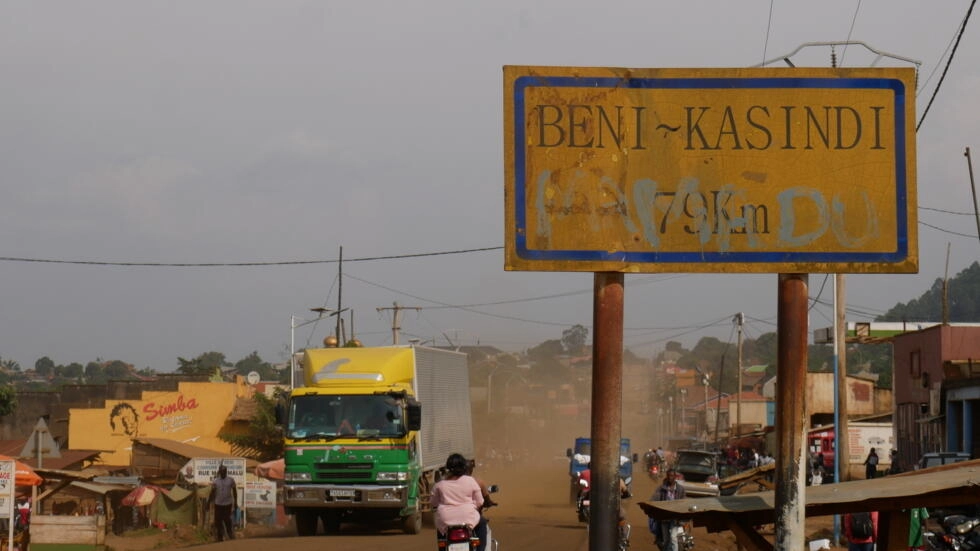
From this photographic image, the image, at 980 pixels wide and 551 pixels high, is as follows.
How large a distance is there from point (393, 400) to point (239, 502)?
35.3 feet

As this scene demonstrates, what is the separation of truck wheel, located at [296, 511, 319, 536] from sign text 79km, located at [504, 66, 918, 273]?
16.9 m

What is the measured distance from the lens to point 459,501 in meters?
12.4

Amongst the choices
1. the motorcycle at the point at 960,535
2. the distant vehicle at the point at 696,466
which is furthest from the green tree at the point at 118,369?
the motorcycle at the point at 960,535

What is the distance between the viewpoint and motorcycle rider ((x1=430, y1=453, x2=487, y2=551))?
1238cm

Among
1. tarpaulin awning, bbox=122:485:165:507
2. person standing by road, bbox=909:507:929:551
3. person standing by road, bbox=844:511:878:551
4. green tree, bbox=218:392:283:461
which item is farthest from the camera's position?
green tree, bbox=218:392:283:461

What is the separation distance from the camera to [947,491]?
689 centimetres

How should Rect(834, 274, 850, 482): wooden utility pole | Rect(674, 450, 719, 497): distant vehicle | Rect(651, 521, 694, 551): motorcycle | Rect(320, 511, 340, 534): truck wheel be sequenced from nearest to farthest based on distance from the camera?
Rect(651, 521, 694, 551): motorcycle → Rect(320, 511, 340, 534): truck wheel → Rect(834, 274, 850, 482): wooden utility pole → Rect(674, 450, 719, 497): distant vehicle

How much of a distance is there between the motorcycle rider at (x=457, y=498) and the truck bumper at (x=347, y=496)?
9570 millimetres

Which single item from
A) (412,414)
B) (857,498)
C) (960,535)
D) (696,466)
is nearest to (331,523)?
(412,414)

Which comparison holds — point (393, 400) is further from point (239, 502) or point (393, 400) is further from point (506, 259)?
point (506, 259)

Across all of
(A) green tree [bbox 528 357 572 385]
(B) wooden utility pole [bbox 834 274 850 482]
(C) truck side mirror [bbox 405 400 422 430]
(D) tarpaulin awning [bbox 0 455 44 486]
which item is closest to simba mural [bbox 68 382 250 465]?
(D) tarpaulin awning [bbox 0 455 44 486]

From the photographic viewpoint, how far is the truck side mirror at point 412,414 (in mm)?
21516

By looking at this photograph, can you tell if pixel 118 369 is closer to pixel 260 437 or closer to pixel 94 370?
pixel 94 370

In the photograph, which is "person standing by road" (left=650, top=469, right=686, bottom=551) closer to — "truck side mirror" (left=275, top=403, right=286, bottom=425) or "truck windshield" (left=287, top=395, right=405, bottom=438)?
"truck windshield" (left=287, top=395, right=405, bottom=438)
